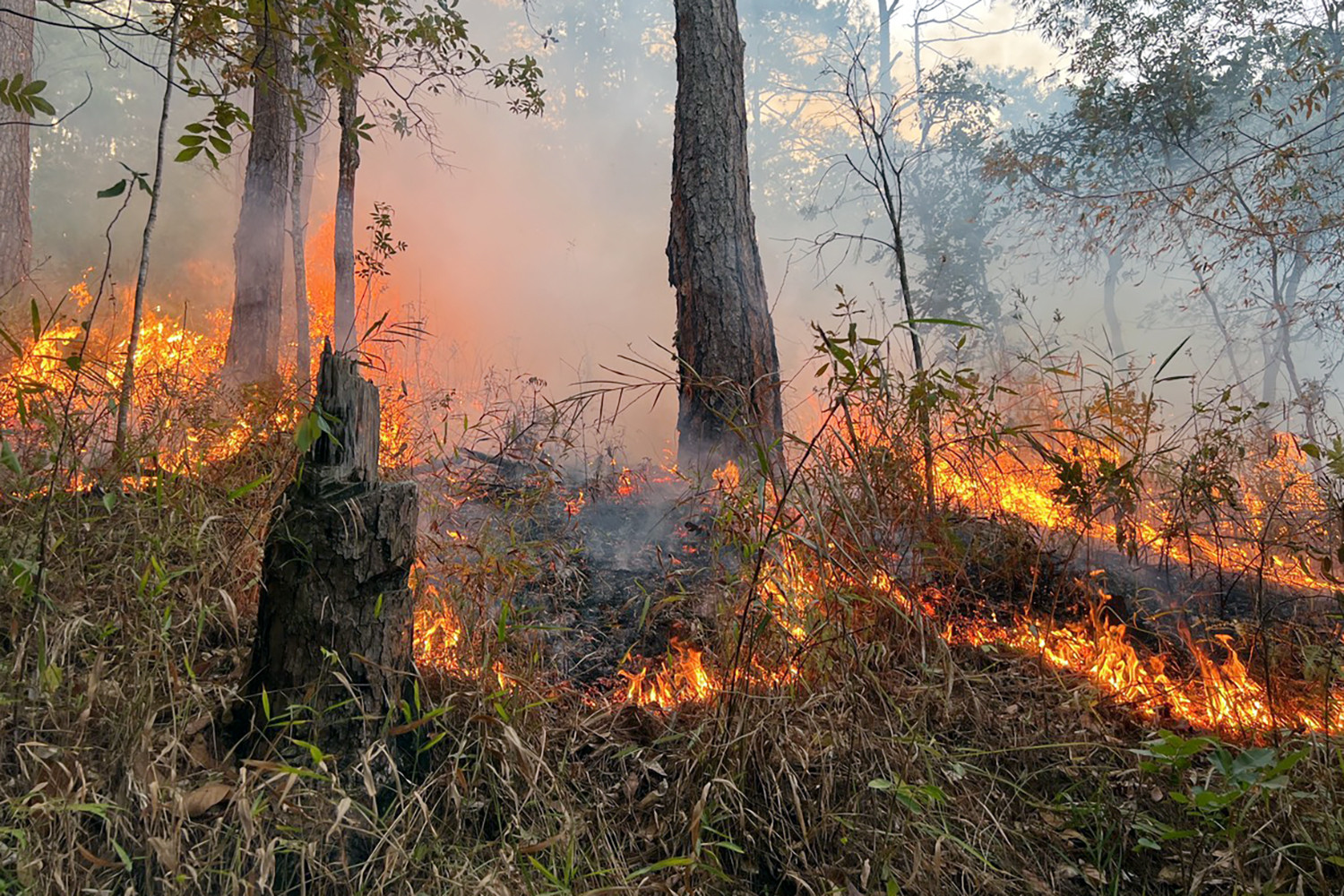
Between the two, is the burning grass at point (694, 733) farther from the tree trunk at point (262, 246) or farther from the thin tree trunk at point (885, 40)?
the thin tree trunk at point (885, 40)

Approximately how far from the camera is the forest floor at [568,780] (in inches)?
51.4

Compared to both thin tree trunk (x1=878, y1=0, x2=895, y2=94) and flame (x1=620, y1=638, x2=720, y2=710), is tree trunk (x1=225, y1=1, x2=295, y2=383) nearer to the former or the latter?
flame (x1=620, y1=638, x2=720, y2=710)

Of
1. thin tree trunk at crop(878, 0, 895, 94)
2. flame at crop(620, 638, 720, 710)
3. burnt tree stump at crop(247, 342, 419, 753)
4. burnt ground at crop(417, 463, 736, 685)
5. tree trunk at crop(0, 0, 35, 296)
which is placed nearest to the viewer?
burnt tree stump at crop(247, 342, 419, 753)

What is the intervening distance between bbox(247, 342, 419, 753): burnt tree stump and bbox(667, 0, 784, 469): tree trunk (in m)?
2.76

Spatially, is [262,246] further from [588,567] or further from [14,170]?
[588,567]

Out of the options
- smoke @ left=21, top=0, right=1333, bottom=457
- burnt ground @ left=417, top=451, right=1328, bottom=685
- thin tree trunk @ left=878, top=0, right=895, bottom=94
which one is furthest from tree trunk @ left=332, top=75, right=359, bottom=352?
thin tree trunk @ left=878, top=0, right=895, bottom=94

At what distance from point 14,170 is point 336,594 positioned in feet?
20.8

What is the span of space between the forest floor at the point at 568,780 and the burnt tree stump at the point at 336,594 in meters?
0.10

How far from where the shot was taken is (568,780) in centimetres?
167

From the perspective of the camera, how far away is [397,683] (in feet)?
5.35

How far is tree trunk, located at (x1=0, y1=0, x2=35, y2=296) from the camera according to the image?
5.07 meters

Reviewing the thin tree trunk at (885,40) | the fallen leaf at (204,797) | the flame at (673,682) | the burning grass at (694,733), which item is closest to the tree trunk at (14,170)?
the burning grass at (694,733)

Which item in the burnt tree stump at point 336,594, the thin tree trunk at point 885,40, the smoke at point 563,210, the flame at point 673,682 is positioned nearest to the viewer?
the burnt tree stump at point 336,594

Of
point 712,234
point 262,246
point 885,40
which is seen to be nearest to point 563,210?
point 885,40
